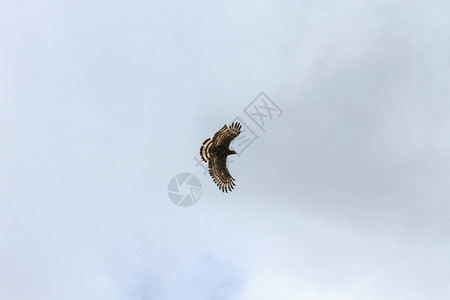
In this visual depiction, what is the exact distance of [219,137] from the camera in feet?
210

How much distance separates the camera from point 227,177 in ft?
217

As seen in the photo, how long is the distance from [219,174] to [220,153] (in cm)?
295

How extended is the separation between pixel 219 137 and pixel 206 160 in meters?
3.87

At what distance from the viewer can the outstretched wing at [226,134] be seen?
208ft

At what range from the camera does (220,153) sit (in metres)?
65.8

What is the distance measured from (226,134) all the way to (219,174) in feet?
19.6

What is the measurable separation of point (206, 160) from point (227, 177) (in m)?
3.89

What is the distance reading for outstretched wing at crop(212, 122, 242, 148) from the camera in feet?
208

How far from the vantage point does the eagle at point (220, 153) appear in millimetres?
63781

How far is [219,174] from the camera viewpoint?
65.7 metres

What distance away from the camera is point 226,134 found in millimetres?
63656

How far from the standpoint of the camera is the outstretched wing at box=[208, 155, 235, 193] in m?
65.0

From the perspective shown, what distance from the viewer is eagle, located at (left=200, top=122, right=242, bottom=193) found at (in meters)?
63.8

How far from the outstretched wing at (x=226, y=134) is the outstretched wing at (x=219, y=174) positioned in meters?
2.53
